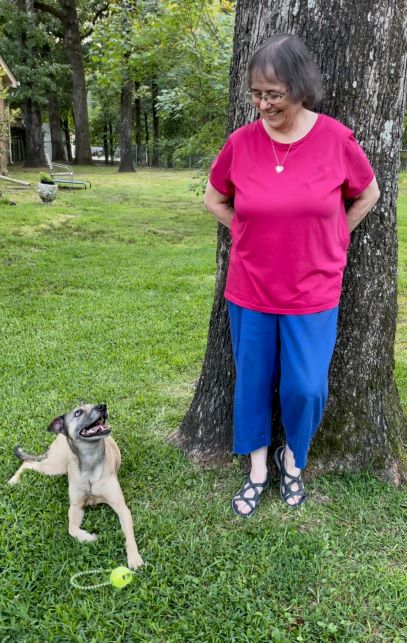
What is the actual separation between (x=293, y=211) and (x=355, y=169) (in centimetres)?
33

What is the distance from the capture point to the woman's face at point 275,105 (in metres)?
2.08

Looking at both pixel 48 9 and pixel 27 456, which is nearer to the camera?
pixel 27 456

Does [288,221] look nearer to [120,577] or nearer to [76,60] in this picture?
[120,577]

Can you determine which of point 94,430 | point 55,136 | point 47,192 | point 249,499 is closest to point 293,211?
point 94,430

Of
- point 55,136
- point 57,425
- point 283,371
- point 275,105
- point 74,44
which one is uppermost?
point 74,44

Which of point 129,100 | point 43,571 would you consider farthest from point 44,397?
point 129,100

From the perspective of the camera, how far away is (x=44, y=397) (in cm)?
382

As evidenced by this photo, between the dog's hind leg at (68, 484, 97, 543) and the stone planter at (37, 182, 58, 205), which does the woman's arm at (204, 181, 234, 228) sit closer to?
the dog's hind leg at (68, 484, 97, 543)

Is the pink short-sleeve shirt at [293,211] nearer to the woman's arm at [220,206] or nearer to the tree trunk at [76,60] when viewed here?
the woman's arm at [220,206]

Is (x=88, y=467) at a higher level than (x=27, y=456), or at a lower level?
higher

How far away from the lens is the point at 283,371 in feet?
7.90

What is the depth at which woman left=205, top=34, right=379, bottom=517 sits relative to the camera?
6.88 ft

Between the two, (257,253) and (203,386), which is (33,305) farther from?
(257,253)

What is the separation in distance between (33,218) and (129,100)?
15.4 metres
